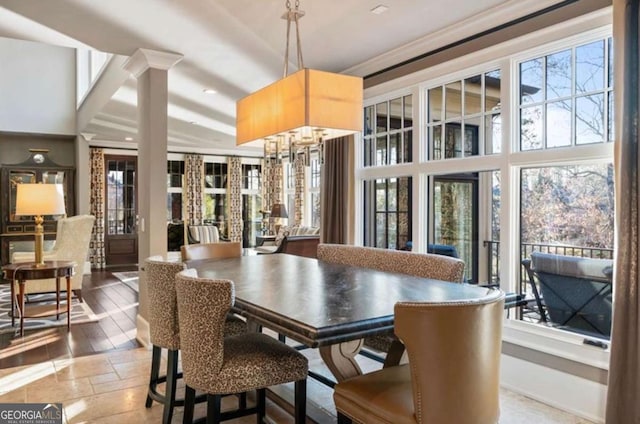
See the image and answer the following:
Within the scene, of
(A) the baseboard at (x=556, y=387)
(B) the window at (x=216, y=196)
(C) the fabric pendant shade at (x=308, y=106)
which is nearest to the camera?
(C) the fabric pendant shade at (x=308, y=106)

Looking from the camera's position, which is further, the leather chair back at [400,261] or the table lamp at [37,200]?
the table lamp at [37,200]

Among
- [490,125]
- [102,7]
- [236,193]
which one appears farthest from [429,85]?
[236,193]

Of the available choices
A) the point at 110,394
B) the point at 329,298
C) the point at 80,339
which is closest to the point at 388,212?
the point at 329,298

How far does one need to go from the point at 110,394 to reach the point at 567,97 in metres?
3.66

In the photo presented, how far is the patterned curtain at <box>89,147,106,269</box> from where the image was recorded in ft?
31.1

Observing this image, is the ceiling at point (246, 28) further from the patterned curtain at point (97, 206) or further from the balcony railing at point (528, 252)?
the patterned curtain at point (97, 206)

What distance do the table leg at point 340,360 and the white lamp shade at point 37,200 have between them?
3.77 m

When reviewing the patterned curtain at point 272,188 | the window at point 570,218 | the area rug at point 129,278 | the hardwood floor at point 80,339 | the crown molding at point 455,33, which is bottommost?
the hardwood floor at point 80,339

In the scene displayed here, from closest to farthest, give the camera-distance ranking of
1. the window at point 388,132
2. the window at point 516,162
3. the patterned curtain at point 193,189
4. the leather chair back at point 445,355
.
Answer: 1. the leather chair back at point 445,355
2. the window at point 516,162
3. the window at point 388,132
4. the patterned curtain at point 193,189

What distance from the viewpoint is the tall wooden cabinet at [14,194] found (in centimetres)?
845

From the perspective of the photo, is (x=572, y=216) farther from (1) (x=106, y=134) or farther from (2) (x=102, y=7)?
(1) (x=106, y=134)

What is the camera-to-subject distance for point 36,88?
8672 millimetres

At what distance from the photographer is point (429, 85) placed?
3.96m

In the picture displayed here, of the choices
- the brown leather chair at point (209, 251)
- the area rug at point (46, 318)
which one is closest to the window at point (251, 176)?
the area rug at point (46, 318)
